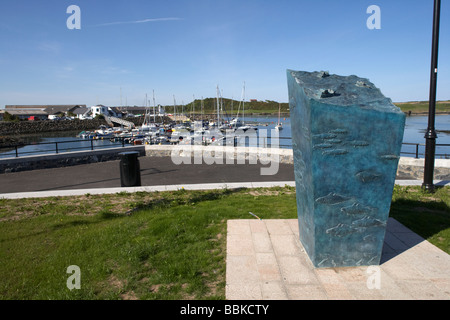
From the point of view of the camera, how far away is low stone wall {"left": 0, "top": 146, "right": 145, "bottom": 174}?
448 inches

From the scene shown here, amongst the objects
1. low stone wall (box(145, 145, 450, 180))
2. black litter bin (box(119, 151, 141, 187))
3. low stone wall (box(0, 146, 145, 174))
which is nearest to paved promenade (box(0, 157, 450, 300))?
black litter bin (box(119, 151, 141, 187))

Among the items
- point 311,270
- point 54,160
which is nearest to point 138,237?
point 311,270

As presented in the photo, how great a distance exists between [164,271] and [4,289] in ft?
6.15

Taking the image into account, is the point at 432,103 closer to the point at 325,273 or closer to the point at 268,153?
the point at 325,273

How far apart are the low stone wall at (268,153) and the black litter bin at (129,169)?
18.1 ft

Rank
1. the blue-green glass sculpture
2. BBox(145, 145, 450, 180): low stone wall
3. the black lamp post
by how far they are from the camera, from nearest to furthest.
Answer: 1. the blue-green glass sculpture
2. the black lamp post
3. BBox(145, 145, 450, 180): low stone wall

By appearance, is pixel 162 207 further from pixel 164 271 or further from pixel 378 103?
pixel 378 103

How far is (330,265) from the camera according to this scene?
3.99 metres

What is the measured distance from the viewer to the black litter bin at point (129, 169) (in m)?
8.55

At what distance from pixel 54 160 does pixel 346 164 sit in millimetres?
12182

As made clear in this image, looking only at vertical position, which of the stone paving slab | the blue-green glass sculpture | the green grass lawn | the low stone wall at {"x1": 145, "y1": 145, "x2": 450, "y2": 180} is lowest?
the stone paving slab

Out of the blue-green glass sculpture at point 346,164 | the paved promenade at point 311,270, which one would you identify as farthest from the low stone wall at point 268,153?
the blue-green glass sculpture at point 346,164

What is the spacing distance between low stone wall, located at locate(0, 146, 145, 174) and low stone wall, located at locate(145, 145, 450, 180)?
193cm

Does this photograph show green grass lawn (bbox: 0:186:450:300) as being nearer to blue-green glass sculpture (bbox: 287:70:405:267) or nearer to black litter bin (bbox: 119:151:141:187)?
black litter bin (bbox: 119:151:141:187)
